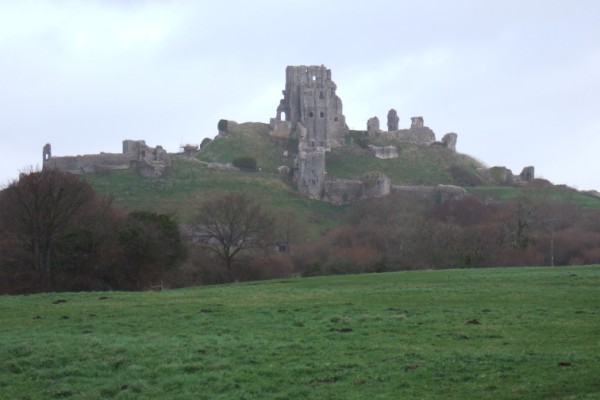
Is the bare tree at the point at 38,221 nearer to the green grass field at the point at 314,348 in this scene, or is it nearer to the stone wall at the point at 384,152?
the green grass field at the point at 314,348

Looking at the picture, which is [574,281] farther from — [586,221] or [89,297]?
[586,221]

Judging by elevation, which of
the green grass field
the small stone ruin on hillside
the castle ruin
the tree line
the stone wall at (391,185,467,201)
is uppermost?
the castle ruin

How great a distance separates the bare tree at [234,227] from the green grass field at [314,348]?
34.0 metres

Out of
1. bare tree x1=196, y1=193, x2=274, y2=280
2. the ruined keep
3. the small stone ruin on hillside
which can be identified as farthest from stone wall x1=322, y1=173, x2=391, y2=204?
bare tree x1=196, y1=193, x2=274, y2=280

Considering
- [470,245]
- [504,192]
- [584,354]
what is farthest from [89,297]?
[504,192]

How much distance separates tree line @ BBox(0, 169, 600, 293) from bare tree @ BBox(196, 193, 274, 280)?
0.10 meters

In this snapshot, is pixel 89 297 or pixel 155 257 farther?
pixel 155 257

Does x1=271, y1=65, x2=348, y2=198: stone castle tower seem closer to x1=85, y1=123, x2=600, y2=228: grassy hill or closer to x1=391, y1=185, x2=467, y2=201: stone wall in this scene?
x1=85, y1=123, x2=600, y2=228: grassy hill

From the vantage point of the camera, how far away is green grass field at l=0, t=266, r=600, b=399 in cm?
1750

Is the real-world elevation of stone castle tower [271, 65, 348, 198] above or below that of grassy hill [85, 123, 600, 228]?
above

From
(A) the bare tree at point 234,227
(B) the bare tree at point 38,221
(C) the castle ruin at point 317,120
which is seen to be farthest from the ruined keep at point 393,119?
(B) the bare tree at point 38,221

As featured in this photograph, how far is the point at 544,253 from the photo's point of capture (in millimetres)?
69688

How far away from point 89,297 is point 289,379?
18.5m

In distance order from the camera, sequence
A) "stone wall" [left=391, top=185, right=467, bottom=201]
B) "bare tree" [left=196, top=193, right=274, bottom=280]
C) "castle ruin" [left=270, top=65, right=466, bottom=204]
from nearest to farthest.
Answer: "bare tree" [left=196, top=193, right=274, bottom=280], "stone wall" [left=391, top=185, right=467, bottom=201], "castle ruin" [left=270, top=65, right=466, bottom=204]
